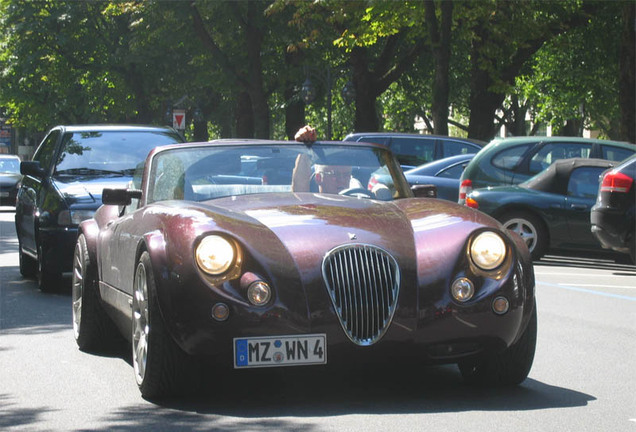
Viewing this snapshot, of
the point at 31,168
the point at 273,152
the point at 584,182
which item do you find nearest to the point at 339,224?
the point at 273,152

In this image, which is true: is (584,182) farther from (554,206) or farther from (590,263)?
(590,263)

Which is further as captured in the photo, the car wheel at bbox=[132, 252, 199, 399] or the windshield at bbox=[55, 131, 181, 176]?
the windshield at bbox=[55, 131, 181, 176]

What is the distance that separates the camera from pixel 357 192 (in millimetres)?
7430

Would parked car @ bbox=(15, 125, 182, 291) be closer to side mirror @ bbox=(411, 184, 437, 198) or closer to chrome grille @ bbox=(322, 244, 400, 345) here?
side mirror @ bbox=(411, 184, 437, 198)

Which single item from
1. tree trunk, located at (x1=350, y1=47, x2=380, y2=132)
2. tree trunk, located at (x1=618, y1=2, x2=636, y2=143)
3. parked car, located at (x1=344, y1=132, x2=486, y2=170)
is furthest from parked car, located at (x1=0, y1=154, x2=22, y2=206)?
tree trunk, located at (x1=618, y1=2, x2=636, y2=143)

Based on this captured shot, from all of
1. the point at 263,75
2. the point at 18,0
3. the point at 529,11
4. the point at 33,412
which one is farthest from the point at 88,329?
the point at 18,0

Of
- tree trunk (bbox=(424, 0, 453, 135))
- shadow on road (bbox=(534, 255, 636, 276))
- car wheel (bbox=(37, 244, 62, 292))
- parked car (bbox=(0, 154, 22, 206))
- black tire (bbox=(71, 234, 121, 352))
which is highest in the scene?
tree trunk (bbox=(424, 0, 453, 135))

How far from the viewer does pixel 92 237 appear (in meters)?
8.48

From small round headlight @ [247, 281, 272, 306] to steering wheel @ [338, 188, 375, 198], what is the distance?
5.38 feet

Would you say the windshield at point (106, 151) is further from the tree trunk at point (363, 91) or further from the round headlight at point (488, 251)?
the tree trunk at point (363, 91)

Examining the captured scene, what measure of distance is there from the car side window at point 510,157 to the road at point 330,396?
27.5ft

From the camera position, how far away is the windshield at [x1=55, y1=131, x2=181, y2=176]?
42.1 ft

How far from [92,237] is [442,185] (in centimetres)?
1103

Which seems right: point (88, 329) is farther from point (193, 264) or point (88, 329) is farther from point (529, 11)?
point (529, 11)
